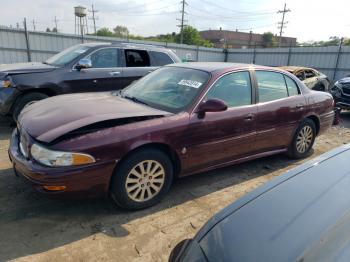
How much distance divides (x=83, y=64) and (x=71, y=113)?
314cm

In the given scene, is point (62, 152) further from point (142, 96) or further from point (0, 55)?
point (0, 55)

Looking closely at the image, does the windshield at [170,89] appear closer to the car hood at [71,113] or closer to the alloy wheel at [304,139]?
the car hood at [71,113]

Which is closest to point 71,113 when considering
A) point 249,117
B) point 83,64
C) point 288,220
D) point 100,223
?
point 100,223

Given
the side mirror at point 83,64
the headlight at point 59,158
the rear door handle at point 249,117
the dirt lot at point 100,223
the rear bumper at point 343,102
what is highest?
the side mirror at point 83,64

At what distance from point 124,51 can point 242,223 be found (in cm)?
571

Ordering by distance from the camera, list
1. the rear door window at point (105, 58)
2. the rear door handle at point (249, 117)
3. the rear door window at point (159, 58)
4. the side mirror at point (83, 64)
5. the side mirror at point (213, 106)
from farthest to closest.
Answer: the rear door window at point (159, 58) → the rear door window at point (105, 58) → the side mirror at point (83, 64) → the rear door handle at point (249, 117) → the side mirror at point (213, 106)

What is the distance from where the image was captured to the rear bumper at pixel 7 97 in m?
5.39

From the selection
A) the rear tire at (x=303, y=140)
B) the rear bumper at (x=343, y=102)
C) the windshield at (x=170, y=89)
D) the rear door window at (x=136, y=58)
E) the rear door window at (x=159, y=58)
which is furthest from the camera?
the rear bumper at (x=343, y=102)

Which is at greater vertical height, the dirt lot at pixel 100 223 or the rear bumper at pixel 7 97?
the rear bumper at pixel 7 97

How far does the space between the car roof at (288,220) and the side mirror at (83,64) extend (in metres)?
4.90

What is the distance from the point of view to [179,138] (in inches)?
128

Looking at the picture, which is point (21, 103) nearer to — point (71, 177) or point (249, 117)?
point (71, 177)

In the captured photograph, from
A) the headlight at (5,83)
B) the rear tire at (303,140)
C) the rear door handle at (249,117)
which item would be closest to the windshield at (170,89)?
the rear door handle at (249,117)

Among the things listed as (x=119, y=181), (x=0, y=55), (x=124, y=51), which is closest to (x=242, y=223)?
(x=119, y=181)
